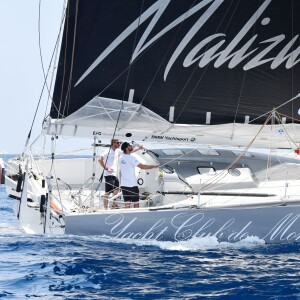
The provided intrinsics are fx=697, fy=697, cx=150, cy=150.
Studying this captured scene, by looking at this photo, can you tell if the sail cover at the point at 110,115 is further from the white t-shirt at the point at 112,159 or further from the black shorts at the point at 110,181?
the black shorts at the point at 110,181

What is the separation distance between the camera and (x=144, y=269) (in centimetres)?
841

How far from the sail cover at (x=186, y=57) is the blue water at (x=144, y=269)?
2.71m

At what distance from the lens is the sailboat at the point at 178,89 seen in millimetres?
11125

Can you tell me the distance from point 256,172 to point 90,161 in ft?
13.1

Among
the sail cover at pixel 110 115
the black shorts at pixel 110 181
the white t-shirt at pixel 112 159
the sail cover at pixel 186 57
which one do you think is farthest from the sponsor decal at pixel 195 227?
the sail cover at pixel 186 57

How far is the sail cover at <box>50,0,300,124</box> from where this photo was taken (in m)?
11.2

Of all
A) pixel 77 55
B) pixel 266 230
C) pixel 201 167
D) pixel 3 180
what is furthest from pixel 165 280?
pixel 3 180

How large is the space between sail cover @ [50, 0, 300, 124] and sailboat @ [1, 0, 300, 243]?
17mm

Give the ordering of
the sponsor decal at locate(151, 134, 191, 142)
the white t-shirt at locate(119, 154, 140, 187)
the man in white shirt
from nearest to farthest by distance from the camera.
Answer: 1. the white t-shirt at locate(119, 154, 140, 187)
2. the man in white shirt
3. the sponsor decal at locate(151, 134, 191, 142)

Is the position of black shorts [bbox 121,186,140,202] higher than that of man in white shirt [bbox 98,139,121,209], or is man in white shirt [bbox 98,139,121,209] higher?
man in white shirt [bbox 98,139,121,209]

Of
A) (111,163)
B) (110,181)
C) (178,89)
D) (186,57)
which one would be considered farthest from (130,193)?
(186,57)

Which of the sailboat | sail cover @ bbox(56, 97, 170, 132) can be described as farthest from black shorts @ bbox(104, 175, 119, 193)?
sail cover @ bbox(56, 97, 170, 132)

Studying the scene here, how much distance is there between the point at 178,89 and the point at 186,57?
0.55 m

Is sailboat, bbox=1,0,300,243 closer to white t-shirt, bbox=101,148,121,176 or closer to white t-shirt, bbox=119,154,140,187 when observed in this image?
white t-shirt, bbox=101,148,121,176
